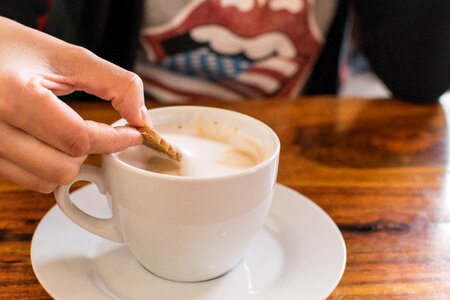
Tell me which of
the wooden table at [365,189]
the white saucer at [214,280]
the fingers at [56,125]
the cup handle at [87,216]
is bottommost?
the wooden table at [365,189]

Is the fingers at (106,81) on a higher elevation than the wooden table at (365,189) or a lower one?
higher

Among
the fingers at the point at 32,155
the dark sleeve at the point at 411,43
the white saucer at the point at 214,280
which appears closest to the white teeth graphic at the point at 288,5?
the dark sleeve at the point at 411,43

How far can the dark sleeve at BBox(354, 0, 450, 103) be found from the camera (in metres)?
0.91

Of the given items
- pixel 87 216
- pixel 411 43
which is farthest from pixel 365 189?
pixel 411 43

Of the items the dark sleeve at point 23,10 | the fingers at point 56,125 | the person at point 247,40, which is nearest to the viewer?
the fingers at point 56,125

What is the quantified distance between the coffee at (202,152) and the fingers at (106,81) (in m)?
0.04

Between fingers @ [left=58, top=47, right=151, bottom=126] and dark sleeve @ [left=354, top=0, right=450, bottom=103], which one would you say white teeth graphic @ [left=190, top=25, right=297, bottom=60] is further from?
fingers @ [left=58, top=47, right=151, bottom=126]

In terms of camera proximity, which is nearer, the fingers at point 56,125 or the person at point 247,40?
→ the fingers at point 56,125

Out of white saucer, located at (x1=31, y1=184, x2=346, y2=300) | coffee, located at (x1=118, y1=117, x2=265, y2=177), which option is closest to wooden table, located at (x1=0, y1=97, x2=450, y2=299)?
white saucer, located at (x1=31, y1=184, x2=346, y2=300)

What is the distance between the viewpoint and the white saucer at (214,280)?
436 millimetres

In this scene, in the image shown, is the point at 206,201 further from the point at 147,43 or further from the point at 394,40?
the point at 394,40

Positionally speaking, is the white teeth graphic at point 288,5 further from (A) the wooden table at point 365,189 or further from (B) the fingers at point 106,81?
(B) the fingers at point 106,81

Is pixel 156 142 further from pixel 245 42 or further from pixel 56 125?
pixel 245 42

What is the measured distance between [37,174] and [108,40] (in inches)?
22.2
